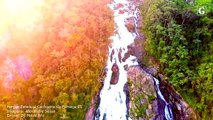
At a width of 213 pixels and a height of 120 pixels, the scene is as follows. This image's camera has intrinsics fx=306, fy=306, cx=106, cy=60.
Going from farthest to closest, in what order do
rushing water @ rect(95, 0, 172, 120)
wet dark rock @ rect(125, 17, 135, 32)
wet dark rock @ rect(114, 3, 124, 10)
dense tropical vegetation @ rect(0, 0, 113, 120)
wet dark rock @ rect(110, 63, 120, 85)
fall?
wet dark rock @ rect(114, 3, 124, 10) < wet dark rock @ rect(125, 17, 135, 32) < wet dark rock @ rect(110, 63, 120, 85) < rushing water @ rect(95, 0, 172, 120) < dense tropical vegetation @ rect(0, 0, 113, 120)

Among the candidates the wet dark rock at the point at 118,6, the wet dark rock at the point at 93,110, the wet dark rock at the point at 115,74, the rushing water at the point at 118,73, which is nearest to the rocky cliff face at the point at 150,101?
the rushing water at the point at 118,73

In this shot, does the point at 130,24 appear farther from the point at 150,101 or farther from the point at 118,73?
the point at 150,101

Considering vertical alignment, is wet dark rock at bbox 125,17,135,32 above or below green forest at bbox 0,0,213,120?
above

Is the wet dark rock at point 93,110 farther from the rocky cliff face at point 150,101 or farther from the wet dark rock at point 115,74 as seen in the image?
the rocky cliff face at point 150,101

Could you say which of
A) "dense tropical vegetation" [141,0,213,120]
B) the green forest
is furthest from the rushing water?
"dense tropical vegetation" [141,0,213,120]

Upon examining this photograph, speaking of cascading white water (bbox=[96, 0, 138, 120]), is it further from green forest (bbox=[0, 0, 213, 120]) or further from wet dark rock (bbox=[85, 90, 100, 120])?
green forest (bbox=[0, 0, 213, 120])

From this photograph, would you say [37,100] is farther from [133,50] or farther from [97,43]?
[133,50]
